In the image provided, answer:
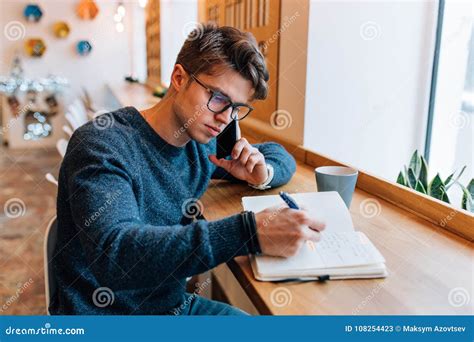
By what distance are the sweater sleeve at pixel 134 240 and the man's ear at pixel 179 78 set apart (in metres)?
0.32

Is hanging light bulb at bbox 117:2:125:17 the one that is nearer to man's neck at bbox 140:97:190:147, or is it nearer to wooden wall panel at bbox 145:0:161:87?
wooden wall panel at bbox 145:0:161:87

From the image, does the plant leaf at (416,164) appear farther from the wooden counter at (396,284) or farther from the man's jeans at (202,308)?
the man's jeans at (202,308)

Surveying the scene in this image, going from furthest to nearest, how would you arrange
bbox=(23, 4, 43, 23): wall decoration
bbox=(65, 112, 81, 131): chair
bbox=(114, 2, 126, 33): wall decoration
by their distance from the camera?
bbox=(114, 2, 126, 33): wall decoration < bbox=(23, 4, 43, 23): wall decoration < bbox=(65, 112, 81, 131): chair

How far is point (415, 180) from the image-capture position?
1225 millimetres

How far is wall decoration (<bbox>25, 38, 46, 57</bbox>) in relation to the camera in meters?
5.20

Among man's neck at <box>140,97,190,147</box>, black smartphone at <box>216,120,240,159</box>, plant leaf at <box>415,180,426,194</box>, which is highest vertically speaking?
man's neck at <box>140,97,190,147</box>

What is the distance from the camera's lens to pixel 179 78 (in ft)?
3.40

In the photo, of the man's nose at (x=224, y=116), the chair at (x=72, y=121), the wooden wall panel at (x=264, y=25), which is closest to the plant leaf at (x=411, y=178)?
the man's nose at (x=224, y=116)

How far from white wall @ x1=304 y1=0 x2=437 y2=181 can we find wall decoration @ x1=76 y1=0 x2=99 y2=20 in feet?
14.4

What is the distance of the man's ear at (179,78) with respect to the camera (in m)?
1.02

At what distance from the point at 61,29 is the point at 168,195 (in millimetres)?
4824

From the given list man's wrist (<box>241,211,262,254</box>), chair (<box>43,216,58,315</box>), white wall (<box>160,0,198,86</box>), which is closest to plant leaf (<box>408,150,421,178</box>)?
man's wrist (<box>241,211,262,254</box>)
